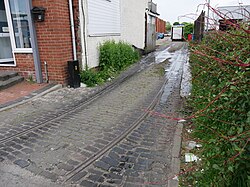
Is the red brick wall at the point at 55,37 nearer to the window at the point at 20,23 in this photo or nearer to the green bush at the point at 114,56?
the window at the point at 20,23

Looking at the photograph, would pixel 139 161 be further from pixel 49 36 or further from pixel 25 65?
pixel 25 65

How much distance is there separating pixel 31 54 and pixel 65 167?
16.6ft

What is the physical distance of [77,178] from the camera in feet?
8.79

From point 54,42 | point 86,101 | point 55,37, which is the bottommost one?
point 86,101

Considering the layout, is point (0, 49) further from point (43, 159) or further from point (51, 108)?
point (43, 159)

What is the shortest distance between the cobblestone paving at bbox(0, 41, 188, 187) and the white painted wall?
113 inches

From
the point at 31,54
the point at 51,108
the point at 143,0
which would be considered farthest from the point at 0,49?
the point at 143,0

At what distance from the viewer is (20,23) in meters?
6.89

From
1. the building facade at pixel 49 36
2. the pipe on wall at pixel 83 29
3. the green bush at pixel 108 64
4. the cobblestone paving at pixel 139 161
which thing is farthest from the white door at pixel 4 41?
the cobblestone paving at pixel 139 161

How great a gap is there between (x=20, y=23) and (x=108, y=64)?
3.66 metres

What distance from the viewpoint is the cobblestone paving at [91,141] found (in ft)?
9.12

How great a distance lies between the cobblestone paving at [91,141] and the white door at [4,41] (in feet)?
10.5

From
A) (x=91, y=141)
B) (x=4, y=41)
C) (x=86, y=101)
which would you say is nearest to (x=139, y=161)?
(x=91, y=141)

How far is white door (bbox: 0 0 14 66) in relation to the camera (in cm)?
745
